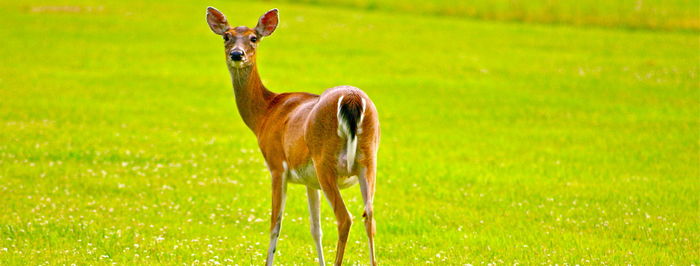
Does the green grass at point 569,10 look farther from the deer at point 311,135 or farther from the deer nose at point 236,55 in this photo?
the deer nose at point 236,55

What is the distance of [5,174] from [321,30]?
85.1ft

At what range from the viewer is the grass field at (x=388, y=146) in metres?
11.0

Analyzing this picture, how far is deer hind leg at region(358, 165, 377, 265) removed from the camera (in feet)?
25.6

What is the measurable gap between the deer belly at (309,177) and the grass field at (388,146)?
1560 millimetres

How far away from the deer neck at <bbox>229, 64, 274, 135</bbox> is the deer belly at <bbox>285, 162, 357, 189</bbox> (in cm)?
116

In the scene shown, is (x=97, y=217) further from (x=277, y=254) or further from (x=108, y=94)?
(x=108, y=94)

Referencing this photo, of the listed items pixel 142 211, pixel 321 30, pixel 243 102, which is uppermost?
pixel 243 102

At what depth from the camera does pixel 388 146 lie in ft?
60.8

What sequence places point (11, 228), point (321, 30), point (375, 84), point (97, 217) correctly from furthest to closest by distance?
point (321, 30)
point (375, 84)
point (97, 217)
point (11, 228)

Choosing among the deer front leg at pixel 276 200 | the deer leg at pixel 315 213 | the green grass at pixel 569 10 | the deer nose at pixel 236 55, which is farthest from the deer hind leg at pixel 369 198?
the green grass at pixel 569 10

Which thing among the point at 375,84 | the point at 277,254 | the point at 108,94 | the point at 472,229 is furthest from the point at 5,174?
the point at 375,84

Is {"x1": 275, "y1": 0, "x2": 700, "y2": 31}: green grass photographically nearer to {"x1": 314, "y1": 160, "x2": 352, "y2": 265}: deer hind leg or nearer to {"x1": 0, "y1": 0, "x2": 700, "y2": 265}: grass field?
{"x1": 0, "y1": 0, "x2": 700, "y2": 265}: grass field

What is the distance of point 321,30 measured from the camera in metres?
39.7

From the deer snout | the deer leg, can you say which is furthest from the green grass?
the deer snout
